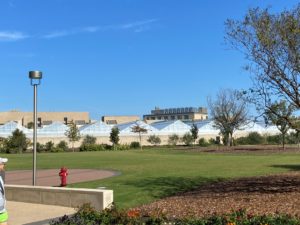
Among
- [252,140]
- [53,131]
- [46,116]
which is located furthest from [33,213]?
[46,116]

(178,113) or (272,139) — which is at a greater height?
(178,113)

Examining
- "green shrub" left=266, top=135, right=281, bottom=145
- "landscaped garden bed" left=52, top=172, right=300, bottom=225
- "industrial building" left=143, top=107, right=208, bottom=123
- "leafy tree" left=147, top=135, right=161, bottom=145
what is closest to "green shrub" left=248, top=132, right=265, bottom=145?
"green shrub" left=266, top=135, right=281, bottom=145

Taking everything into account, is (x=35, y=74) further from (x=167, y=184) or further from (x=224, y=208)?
(x=224, y=208)

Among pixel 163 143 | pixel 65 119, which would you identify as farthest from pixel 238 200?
pixel 65 119

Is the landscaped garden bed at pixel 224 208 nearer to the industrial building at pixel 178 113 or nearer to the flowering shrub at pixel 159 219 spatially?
the flowering shrub at pixel 159 219

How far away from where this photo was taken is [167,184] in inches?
610

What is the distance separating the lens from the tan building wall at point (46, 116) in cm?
15012

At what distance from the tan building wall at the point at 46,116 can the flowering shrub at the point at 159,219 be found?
140963 millimetres

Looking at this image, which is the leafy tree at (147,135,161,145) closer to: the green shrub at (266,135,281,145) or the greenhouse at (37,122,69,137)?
the greenhouse at (37,122,69,137)

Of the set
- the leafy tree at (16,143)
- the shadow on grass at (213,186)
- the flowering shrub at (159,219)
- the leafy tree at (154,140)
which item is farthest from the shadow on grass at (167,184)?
the leafy tree at (154,140)

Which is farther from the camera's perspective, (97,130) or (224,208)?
(97,130)

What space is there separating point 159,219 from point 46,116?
152 metres

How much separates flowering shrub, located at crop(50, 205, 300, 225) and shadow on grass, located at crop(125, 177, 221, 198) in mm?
5454

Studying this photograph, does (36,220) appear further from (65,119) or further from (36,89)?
(65,119)
